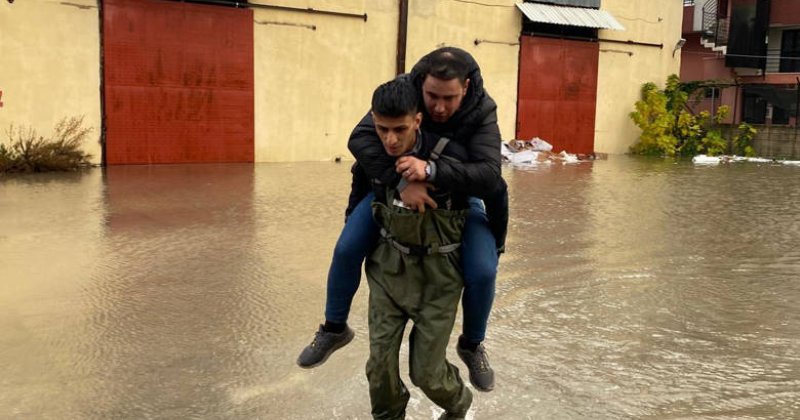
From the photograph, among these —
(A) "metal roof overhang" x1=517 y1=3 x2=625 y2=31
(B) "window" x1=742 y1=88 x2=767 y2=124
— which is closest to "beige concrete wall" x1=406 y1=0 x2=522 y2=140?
(A) "metal roof overhang" x1=517 y1=3 x2=625 y2=31

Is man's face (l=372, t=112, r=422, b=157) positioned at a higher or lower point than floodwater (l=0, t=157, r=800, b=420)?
higher

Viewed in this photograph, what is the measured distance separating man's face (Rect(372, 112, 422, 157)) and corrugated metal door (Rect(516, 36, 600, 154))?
17.1 metres

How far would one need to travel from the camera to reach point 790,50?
2939 centimetres

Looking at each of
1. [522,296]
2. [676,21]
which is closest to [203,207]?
[522,296]

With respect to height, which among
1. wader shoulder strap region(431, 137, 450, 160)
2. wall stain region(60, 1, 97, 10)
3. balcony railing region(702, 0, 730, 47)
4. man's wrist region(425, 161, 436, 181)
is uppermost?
balcony railing region(702, 0, 730, 47)

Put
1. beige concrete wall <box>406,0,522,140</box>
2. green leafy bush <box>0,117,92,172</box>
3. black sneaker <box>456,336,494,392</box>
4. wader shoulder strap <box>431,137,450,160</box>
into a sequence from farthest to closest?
1. beige concrete wall <box>406,0,522,140</box>
2. green leafy bush <box>0,117,92,172</box>
3. black sneaker <box>456,336,494,392</box>
4. wader shoulder strap <box>431,137,450,160</box>

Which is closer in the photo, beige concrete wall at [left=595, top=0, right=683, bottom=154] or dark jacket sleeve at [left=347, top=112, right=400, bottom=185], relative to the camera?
dark jacket sleeve at [left=347, top=112, right=400, bottom=185]

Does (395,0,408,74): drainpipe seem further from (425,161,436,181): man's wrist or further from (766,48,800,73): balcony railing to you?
(766,48,800,73): balcony railing

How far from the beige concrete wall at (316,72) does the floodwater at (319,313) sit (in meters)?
6.81

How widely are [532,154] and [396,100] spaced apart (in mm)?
15023

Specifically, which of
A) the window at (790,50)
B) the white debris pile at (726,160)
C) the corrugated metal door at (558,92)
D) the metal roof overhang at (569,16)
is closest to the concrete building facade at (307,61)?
the corrugated metal door at (558,92)

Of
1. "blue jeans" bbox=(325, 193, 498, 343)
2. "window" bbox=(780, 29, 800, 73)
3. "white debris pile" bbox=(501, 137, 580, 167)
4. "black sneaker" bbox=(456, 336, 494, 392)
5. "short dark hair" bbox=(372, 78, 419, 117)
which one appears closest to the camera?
"short dark hair" bbox=(372, 78, 419, 117)

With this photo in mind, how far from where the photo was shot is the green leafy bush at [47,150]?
40.2 feet

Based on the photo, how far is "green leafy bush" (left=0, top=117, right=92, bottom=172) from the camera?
12.2 m
